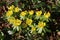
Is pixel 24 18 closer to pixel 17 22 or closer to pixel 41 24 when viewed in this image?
pixel 17 22

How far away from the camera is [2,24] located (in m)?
3.88

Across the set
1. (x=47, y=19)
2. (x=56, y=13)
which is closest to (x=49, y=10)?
(x=56, y=13)

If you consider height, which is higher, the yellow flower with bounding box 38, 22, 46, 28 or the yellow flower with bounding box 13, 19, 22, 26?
the yellow flower with bounding box 13, 19, 22, 26

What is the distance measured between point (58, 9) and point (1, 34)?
101 centimetres

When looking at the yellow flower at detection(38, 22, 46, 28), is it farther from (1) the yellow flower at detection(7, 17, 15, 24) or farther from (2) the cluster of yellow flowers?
(1) the yellow flower at detection(7, 17, 15, 24)

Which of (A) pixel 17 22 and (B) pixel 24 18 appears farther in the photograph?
(B) pixel 24 18

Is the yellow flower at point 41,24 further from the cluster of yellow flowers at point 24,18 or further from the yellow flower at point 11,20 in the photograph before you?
the yellow flower at point 11,20

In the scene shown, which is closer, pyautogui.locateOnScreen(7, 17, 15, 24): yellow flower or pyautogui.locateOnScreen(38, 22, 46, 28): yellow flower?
pyautogui.locateOnScreen(38, 22, 46, 28): yellow flower

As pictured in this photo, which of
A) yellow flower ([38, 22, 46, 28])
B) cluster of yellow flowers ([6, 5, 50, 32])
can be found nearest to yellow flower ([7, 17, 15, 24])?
cluster of yellow flowers ([6, 5, 50, 32])

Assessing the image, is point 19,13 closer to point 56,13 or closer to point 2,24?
point 2,24

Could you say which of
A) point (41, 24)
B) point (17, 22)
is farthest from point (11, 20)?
point (41, 24)

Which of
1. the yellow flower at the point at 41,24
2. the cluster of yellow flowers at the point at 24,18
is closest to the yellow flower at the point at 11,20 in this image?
the cluster of yellow flowers at the point at 24,18

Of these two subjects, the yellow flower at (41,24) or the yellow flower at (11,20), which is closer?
the yellow flower at (41,24)

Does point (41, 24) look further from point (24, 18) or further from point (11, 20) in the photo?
point (11, 20)
